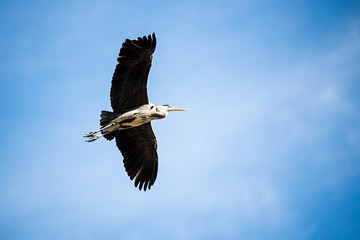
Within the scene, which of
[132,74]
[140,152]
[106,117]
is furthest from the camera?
[140,152]

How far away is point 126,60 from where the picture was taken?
9961 millimetres

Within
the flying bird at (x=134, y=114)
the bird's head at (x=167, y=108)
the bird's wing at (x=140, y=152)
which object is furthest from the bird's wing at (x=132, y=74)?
the bird's wing at (x=140, y=152)

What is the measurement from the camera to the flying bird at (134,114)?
996cm

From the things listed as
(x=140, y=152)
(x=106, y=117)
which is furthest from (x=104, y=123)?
(x=140, y=152)

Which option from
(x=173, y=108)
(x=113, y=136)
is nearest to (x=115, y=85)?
(x=113, y=136)

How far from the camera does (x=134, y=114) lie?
10492 mm

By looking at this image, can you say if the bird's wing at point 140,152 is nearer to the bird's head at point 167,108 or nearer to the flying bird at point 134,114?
the flying bird at point 134,114

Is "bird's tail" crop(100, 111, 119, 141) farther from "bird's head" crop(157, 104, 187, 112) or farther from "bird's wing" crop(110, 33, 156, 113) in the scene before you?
"bird's head" crop(157, 104, 187, 112)

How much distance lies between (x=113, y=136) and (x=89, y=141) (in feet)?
2.57

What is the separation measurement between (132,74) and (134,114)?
3.57 ft

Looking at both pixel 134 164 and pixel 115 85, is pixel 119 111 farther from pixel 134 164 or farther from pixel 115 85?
pixel 134 164

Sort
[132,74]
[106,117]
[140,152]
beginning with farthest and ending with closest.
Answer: [140,152] → [106,117] → [132,74]

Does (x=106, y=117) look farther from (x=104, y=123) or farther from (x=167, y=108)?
(x=167, y=108)

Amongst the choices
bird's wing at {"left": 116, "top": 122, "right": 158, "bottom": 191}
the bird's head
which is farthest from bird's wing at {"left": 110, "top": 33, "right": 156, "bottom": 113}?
bird's wing at {"left": 116, "top": 122, "right": 158, "bottom": 191}
